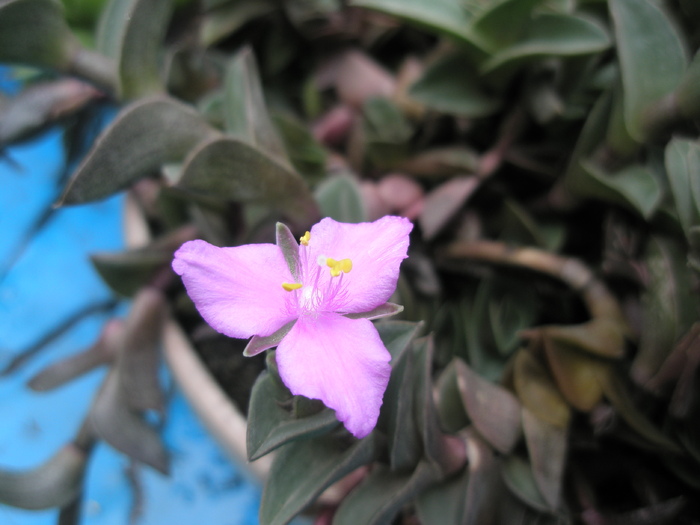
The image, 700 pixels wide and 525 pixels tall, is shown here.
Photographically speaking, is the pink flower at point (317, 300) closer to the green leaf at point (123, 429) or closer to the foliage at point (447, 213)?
the foliage at point (447, 213)

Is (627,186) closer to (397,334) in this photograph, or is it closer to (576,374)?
(576,374)

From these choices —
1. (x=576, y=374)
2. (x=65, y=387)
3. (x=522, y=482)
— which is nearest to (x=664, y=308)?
(x=576, y=374)

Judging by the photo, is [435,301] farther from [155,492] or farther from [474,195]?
[155,492]

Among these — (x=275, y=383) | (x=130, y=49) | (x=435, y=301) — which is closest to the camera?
(x=275, y=383)

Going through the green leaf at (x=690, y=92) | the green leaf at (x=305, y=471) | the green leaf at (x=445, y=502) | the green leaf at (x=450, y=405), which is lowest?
the green leaf at (x=445, y=502)

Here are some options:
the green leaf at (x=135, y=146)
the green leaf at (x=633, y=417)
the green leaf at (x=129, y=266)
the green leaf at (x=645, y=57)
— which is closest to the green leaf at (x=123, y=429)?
the green leaf at (x=129, y=266)

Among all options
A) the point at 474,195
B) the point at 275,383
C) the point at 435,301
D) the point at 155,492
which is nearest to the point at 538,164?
the point at 474,195
